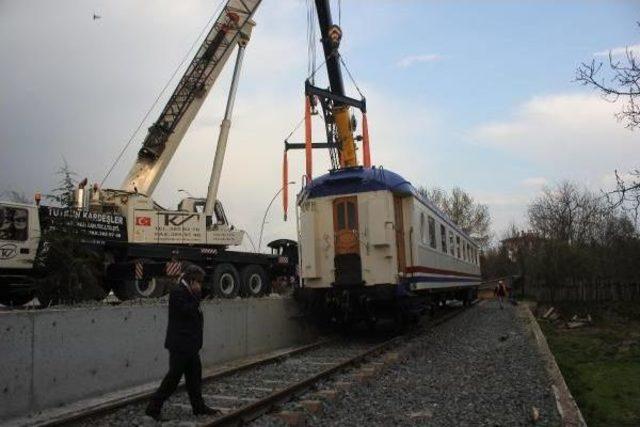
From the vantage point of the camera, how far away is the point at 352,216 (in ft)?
40.8

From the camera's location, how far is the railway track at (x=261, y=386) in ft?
20.0

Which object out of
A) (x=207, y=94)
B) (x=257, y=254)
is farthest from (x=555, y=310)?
(x=207, y=94)

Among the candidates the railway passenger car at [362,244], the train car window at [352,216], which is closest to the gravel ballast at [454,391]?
the railway passenger car at [362,244]

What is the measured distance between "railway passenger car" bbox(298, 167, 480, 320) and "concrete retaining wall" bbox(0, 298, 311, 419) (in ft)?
8.62

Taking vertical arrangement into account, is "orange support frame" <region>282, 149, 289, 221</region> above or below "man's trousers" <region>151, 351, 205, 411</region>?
above

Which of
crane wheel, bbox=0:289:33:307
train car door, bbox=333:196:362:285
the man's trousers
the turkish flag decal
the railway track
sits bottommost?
Answer: the railway track

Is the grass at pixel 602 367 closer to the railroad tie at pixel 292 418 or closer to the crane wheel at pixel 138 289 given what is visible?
the railroad tie at pixel 292 418

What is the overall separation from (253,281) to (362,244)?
6.64 m

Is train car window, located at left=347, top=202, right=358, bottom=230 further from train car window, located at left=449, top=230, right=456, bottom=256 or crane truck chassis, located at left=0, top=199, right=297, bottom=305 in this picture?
Answer: train car window, located at left=449, top=230, right=456, bottom=256

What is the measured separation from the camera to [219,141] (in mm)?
18500

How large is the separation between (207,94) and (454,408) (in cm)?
1390

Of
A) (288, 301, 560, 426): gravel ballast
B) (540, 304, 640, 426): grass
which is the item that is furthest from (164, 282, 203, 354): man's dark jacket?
(540, 304, 640, 426): grass

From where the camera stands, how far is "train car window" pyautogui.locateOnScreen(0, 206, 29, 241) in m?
12.9

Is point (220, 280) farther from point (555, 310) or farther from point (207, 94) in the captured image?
point (555, 310)
